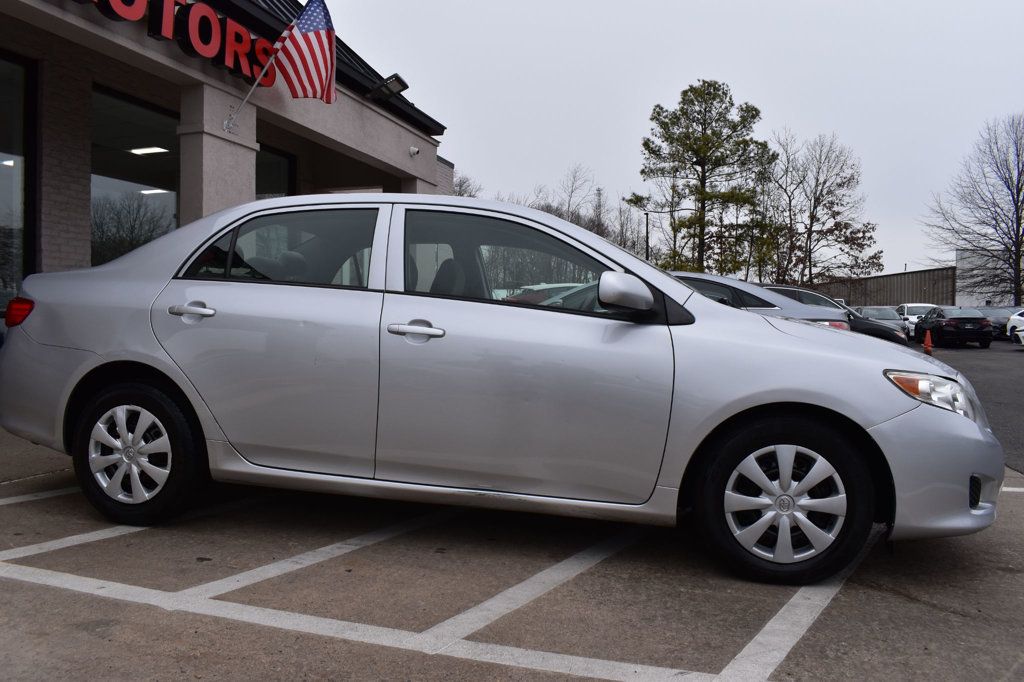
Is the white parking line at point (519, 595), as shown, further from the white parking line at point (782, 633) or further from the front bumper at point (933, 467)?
the front bumper at point (933, 467)

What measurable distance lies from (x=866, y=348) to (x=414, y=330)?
1969mm

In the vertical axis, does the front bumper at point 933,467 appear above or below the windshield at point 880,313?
below

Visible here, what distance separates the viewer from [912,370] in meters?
3.46

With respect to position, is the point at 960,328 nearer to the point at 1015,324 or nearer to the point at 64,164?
the point at 1015,324

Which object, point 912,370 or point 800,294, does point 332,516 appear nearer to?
point 912,370

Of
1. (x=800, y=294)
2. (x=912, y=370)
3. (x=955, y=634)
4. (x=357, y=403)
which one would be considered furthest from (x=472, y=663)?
(x=800, y=294)

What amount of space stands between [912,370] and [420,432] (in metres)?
2.12

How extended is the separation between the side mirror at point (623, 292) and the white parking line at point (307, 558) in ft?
5.37

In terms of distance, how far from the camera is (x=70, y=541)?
153 inches

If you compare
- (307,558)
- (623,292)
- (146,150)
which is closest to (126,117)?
(146,150)

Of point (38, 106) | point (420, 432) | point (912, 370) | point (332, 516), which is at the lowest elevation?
point (332, 516)

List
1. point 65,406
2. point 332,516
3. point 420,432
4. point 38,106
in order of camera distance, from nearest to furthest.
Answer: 1. point 420,432
2. point 65,406
3. point 332,516
4. point 38,106

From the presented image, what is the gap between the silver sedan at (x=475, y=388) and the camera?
3406 millimetres

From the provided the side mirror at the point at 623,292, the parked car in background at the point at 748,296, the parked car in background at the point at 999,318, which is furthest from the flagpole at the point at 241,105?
the parked car in background at the point at 999,318
